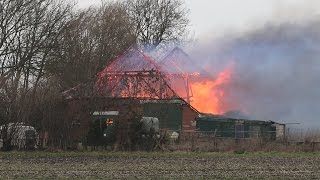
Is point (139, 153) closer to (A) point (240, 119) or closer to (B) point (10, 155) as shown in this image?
(B) point (10, 155)

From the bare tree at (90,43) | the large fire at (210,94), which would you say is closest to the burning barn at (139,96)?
the large fire at (210,94)

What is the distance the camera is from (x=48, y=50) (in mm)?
44781

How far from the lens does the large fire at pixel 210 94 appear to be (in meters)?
36.0

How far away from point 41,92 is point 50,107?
1.43 metres

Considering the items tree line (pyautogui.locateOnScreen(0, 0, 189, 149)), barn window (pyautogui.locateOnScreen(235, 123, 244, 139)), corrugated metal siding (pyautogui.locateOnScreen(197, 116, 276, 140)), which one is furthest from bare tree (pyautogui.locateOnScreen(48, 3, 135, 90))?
barn window (pyautogui.locateOnScreen(235, 123, 244, 139))

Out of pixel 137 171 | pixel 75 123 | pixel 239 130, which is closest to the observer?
pixel 137 171

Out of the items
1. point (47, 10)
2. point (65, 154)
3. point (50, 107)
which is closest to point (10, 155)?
point (65, 154)

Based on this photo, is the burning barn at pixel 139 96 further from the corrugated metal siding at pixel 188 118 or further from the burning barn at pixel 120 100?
the corrugated metal siding at pixel 188 118

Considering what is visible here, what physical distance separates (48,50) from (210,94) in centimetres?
1470

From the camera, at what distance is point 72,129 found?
3525cm

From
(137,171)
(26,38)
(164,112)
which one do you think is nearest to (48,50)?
(26,38)

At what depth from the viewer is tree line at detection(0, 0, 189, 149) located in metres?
35.3

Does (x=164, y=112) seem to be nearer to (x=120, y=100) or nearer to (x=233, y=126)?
(x=120, y=100)

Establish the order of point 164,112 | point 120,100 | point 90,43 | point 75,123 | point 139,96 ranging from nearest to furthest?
1. point 120,100
2. point 75,123
3. point 139,96
4. point 164,112
5. point 90,43
